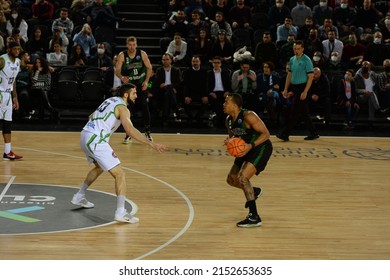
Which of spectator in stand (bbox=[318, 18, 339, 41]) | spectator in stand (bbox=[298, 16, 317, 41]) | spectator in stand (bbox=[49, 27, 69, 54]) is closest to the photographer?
spectator in stand (bbox=[49, 27, 69, 54])

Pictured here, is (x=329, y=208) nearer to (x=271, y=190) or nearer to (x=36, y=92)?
(x=271, y=190)

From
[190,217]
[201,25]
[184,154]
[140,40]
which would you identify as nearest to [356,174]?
[184,154]

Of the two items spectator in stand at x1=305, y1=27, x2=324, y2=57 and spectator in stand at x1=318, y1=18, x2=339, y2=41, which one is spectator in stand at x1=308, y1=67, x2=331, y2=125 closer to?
spectator in stand at x1=305, y1=27, x2=324, y2=57

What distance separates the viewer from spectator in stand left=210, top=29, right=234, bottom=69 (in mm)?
19531

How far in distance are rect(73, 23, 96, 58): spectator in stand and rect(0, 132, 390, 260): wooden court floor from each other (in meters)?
3.54

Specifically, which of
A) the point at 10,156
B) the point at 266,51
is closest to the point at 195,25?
the point at 266,51

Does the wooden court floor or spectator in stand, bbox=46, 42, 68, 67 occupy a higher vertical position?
spectator in stand, bbox=46, 42, 68, 67

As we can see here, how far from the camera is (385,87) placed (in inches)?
754

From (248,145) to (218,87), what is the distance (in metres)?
8.89

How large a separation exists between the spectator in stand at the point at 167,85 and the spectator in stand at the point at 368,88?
14.0ft

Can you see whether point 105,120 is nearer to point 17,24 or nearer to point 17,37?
point 17,37

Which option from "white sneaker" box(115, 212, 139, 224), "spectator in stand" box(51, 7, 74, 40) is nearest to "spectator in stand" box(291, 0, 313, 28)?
"spectator in stand" box(51, 7, 74, 40)

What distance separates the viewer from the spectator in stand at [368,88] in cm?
1900

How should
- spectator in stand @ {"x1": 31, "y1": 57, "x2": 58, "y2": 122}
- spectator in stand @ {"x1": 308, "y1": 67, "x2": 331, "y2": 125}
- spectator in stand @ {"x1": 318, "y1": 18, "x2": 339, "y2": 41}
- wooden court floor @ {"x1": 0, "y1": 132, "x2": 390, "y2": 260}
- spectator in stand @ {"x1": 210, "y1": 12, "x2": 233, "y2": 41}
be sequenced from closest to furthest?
1. wooden court floor @ {"x1": 0, "y1": 132, "x2": 390, "y2": 260}
2. spectator in stand @ {"x1": 31, "y1": 57, "x2": 58, "y2": 122}
3. spectator in stand @ {"x1": 308, "y1": 67, "x2": 331, "y2": 125}
4. spectator in stand @ {"x1": 210, "y1": 12, "x2": 233, "y2": 41}
5. spectator in stand @ {"x1": 318, "y1": 18, "x2": 339, "y2": 41}
